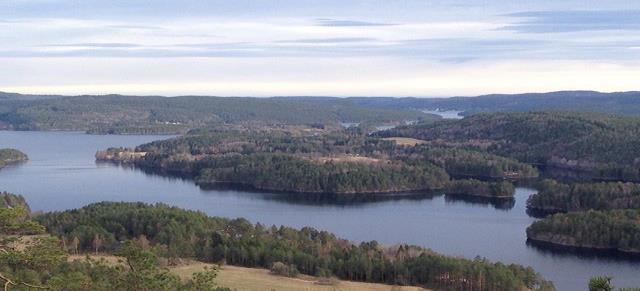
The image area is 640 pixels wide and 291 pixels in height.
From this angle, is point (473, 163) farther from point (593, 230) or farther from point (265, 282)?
point (265, 282)

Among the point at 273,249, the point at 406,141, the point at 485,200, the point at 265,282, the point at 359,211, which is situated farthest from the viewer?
the point at 406,141

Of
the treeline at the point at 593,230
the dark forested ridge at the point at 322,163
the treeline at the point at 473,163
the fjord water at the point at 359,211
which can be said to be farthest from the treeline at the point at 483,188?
the treeline at the point at 593,230

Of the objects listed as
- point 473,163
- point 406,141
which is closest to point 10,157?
point 406,141

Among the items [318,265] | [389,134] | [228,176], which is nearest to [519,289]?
[318,265]

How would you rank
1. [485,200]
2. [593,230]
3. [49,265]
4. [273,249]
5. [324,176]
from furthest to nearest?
[324,176] < [485,200] < [593,230] < [273,249] < [49,265]

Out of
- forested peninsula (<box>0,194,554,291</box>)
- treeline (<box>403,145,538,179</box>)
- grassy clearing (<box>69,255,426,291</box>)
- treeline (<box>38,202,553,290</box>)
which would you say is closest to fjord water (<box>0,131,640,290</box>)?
forested peninsula (<box>0,194,554,291</box>)

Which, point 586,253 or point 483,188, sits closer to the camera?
point 586,253

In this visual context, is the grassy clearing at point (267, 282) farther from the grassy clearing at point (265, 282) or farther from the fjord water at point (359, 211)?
the fjord water at point (359, 211)
